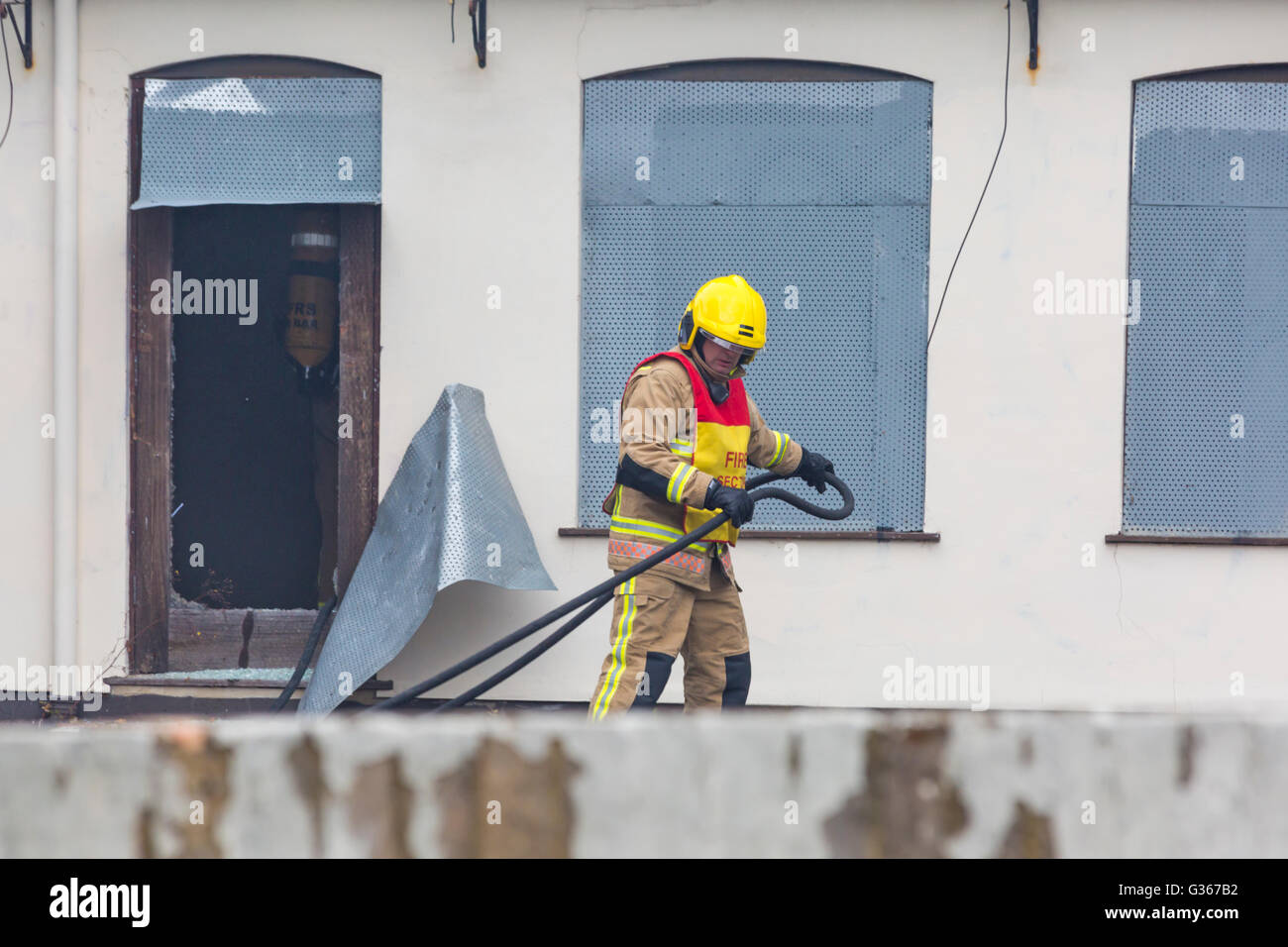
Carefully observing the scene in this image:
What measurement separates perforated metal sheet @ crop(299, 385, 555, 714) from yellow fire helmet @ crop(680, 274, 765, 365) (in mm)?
1586

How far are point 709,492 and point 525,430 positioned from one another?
7.05 ft

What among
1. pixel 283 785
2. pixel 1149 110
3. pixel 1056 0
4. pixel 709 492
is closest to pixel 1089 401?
pixel 1149 110

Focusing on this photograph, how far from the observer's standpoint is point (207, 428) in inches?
263

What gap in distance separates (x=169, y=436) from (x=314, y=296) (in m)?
1.06

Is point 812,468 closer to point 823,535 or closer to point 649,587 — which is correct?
point 649,587

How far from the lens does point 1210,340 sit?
6.32 m

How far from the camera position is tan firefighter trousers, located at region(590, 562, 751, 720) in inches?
179

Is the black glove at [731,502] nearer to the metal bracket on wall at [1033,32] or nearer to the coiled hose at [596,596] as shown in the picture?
the coiled hose at [596,596]

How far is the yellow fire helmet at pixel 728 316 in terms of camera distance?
470cm

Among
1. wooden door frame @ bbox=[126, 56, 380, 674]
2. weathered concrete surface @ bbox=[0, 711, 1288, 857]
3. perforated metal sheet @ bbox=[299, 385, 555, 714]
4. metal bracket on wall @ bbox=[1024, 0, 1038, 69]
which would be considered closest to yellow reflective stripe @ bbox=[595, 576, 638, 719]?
perforated metal sheet @ bbox=[299, 385, 555, 714]

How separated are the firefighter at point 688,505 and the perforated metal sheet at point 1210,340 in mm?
2564

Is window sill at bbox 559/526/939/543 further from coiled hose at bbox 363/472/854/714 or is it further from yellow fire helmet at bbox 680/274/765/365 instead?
yellow fire helmet at bbox 680/274/765/365

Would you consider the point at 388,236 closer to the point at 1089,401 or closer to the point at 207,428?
the point at 207,428

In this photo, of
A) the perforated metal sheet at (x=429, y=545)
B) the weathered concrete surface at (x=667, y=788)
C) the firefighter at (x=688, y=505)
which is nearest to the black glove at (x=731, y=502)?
the firefighter at (x=688, y=505)
